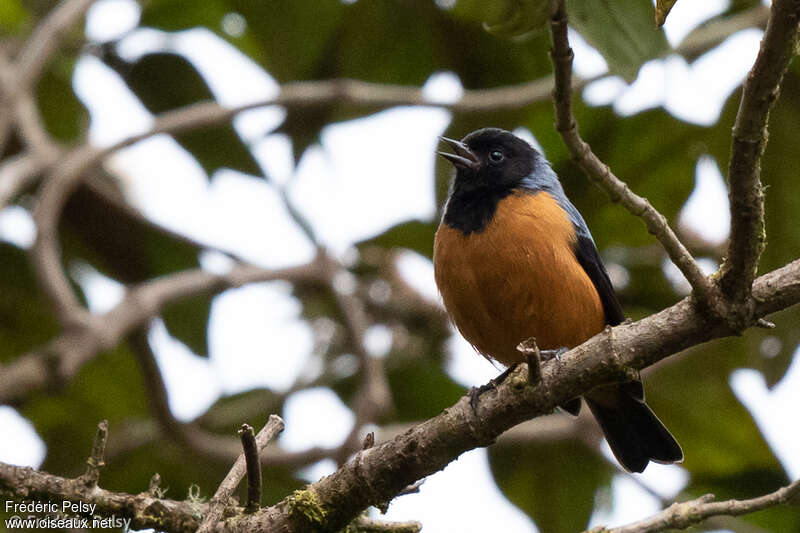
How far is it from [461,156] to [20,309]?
117 inches

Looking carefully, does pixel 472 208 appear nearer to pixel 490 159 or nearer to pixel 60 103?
pixel 490 159

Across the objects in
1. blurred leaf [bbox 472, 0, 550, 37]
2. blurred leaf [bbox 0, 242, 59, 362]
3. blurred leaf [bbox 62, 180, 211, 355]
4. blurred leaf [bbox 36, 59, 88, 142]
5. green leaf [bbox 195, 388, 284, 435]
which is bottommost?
blurred leaf [bbox 472, 0, 550, 37]

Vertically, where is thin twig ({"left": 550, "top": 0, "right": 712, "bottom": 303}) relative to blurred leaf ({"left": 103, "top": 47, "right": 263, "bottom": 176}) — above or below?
below

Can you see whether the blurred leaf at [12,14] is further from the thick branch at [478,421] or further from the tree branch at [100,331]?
the thick branch at [478,421]

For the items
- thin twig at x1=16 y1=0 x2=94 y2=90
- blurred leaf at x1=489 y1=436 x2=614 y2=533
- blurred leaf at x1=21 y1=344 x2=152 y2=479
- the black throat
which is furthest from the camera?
blurred leaf at x1=21 y1=344 x2=152 y2=479

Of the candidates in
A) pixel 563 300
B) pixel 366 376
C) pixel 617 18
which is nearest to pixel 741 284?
pixel 617 18

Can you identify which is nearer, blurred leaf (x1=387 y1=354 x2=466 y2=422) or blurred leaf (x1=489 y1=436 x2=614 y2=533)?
blurred leaf (x1=489 y1=436 x2=614 y2=533)

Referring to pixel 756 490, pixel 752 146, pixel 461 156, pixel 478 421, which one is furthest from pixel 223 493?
pixel 756 490

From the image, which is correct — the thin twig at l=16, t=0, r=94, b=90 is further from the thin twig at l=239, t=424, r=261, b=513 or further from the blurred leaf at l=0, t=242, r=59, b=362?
the thin twig at l=239, t=424, r=261, b=513

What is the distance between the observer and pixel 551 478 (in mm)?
5492

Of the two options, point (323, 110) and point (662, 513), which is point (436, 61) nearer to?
point (323, 110)

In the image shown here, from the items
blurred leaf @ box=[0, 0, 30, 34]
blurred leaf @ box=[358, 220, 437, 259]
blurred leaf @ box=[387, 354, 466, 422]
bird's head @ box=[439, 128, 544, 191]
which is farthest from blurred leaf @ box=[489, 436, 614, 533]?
blurred leaf @ box=[0, 0, 30, 34]

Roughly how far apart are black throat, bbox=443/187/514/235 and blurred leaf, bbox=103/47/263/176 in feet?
4.08

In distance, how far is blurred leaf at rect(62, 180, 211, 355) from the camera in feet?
19.9
